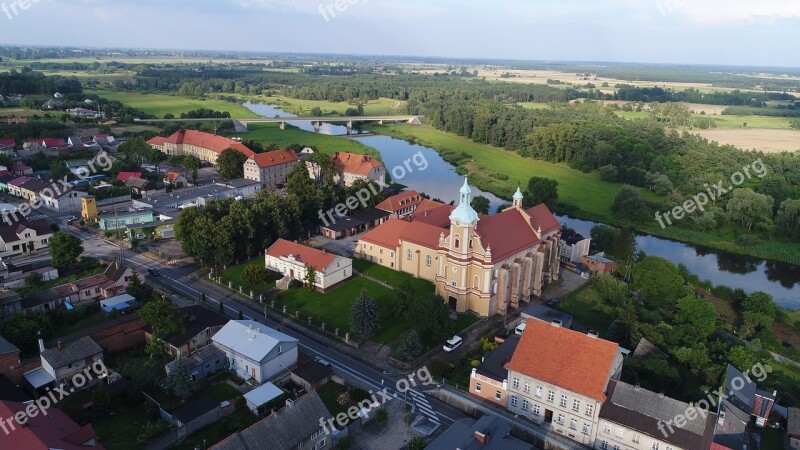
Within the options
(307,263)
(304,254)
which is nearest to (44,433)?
(307,263)

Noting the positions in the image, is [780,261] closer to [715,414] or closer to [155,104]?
[715,414]

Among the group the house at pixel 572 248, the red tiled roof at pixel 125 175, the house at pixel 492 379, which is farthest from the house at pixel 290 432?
the red tiled roof at pixel 125 175

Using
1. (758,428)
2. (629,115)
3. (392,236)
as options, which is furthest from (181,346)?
(629,115)

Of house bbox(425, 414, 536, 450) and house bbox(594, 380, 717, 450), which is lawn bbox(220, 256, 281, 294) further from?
house bbox(594, 380, 717, 450)

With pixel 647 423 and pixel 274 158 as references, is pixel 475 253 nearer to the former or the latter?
pixel 647 423

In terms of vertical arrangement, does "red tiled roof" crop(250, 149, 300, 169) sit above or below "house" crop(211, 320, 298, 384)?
above
